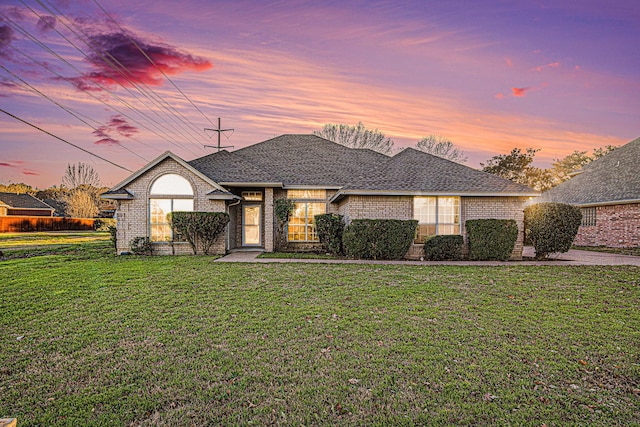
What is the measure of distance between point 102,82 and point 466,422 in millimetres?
19678

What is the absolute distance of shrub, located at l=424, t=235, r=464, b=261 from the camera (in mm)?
12562

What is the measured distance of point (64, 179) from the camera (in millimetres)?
54312

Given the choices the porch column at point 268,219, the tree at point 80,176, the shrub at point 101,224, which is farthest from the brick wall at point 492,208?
the tree at point 80,176

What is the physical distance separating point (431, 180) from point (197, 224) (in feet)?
32.5

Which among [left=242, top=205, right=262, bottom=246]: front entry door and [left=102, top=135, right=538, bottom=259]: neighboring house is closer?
[left=102, top=135, right=538, bottom=259]: neighboring house

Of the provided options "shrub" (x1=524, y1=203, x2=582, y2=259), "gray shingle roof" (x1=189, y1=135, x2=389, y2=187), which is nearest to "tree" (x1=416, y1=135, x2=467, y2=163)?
"gray shingle roof" (x1=189, y1=135, x2=389, y2=187)

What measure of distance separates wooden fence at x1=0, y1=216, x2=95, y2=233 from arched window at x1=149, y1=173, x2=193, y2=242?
96.7 ft

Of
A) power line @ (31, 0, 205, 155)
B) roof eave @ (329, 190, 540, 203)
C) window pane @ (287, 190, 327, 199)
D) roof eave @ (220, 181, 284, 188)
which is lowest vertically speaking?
roof eave @ (329, 190, 540, 203)

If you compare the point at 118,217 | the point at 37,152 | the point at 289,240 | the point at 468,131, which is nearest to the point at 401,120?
the point at 468,131

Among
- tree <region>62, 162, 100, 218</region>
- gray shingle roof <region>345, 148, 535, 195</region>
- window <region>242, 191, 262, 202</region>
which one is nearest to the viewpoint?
gray shingle roof <region>345, 148, 535, 195</region>

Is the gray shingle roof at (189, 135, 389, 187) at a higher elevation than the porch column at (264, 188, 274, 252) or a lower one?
higher

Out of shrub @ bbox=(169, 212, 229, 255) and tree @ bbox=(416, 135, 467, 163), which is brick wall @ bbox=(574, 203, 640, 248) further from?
shrub @ bbox=(169, 212, 229, 255)

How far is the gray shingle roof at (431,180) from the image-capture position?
12852mm

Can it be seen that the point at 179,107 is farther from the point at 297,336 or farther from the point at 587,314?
the point at 587,314
